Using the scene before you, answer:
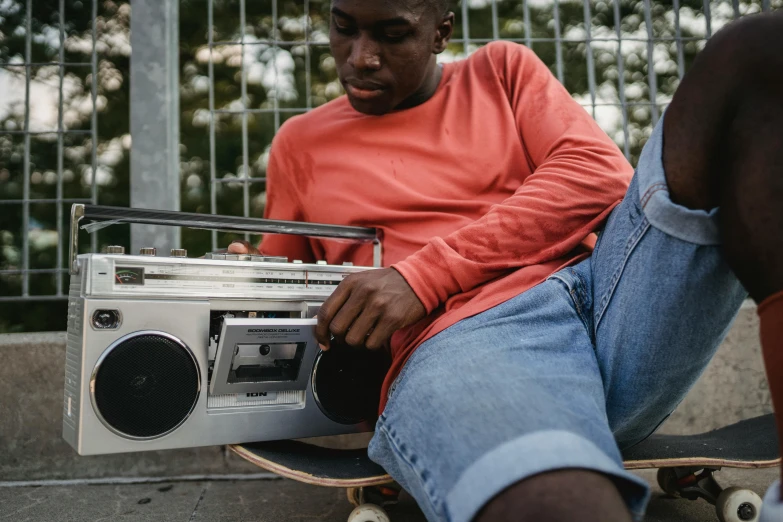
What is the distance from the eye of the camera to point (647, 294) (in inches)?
30.2

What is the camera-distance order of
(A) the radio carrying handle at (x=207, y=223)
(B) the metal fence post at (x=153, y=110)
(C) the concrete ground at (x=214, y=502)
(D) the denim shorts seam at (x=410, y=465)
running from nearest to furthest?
(D) the denim shorts seam at (x=410, y=465) < (A) the radio carrying handle at (x=207, y=223) < (C) the concrete ground at (x=214, y=502) < (B) the metal fence post at (x=153, y=110)

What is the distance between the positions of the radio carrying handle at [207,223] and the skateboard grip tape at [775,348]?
0.68 m

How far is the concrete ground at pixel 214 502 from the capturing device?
1.43 m

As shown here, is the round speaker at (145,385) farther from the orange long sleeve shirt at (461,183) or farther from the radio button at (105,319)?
the orange long sleeve shirt at (461,183)

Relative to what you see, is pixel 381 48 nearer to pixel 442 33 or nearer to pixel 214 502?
pixel 442 33

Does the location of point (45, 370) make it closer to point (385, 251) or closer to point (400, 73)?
point (385, 251)

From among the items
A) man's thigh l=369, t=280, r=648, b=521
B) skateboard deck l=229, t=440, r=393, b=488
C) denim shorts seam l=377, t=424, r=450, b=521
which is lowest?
skateboard deck l=229, t=440, r=393, b=488

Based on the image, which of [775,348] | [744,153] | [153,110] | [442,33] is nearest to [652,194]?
[744,153]

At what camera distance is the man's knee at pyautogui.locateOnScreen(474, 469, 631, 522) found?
1.80 feet

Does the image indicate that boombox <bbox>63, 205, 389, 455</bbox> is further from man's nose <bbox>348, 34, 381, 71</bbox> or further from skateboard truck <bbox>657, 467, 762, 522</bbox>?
skateboard truck <bbox>657, 467, 762, 522</bbox>

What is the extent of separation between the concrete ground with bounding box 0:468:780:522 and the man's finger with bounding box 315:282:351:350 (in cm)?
65

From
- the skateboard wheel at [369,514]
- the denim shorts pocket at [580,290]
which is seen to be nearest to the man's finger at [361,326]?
the denim shorts pocket at [580,290]

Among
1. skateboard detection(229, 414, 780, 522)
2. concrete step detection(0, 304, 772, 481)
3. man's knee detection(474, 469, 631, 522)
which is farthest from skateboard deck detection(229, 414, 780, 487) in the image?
concrete step detection(0, 304, 772, 481)

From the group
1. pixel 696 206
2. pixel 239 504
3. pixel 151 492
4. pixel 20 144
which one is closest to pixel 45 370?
pixel 151 492
